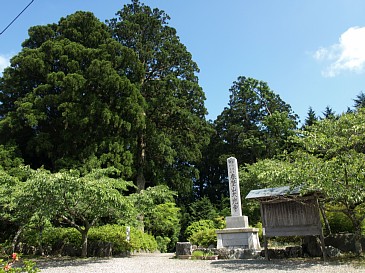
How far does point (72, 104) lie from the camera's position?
18234 millimetres

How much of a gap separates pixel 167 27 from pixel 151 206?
15.4m

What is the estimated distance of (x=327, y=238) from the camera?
1074cm

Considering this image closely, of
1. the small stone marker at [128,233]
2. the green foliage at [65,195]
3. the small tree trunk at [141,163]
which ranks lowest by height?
the small stone marker at [128,233]

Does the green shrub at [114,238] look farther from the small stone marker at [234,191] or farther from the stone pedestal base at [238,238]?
the small stone marker at [234,191]

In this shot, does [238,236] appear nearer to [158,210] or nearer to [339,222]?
[339,222]

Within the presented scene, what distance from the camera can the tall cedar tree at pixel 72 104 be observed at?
1811 cm

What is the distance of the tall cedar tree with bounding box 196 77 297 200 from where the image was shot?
29.1m

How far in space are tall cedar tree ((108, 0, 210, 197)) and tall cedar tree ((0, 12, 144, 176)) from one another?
1.88 meters

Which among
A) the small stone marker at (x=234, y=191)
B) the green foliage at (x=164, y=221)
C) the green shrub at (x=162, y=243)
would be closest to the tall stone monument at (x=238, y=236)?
the small stone marker at (x=234, y=191)

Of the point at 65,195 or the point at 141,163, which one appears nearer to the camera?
the point at 65,195

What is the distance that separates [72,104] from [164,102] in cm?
607

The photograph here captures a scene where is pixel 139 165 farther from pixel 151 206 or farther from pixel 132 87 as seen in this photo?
pixel 151 206

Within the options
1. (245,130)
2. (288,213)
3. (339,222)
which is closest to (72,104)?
(288,213)

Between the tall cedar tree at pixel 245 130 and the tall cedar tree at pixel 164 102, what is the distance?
272 inches
